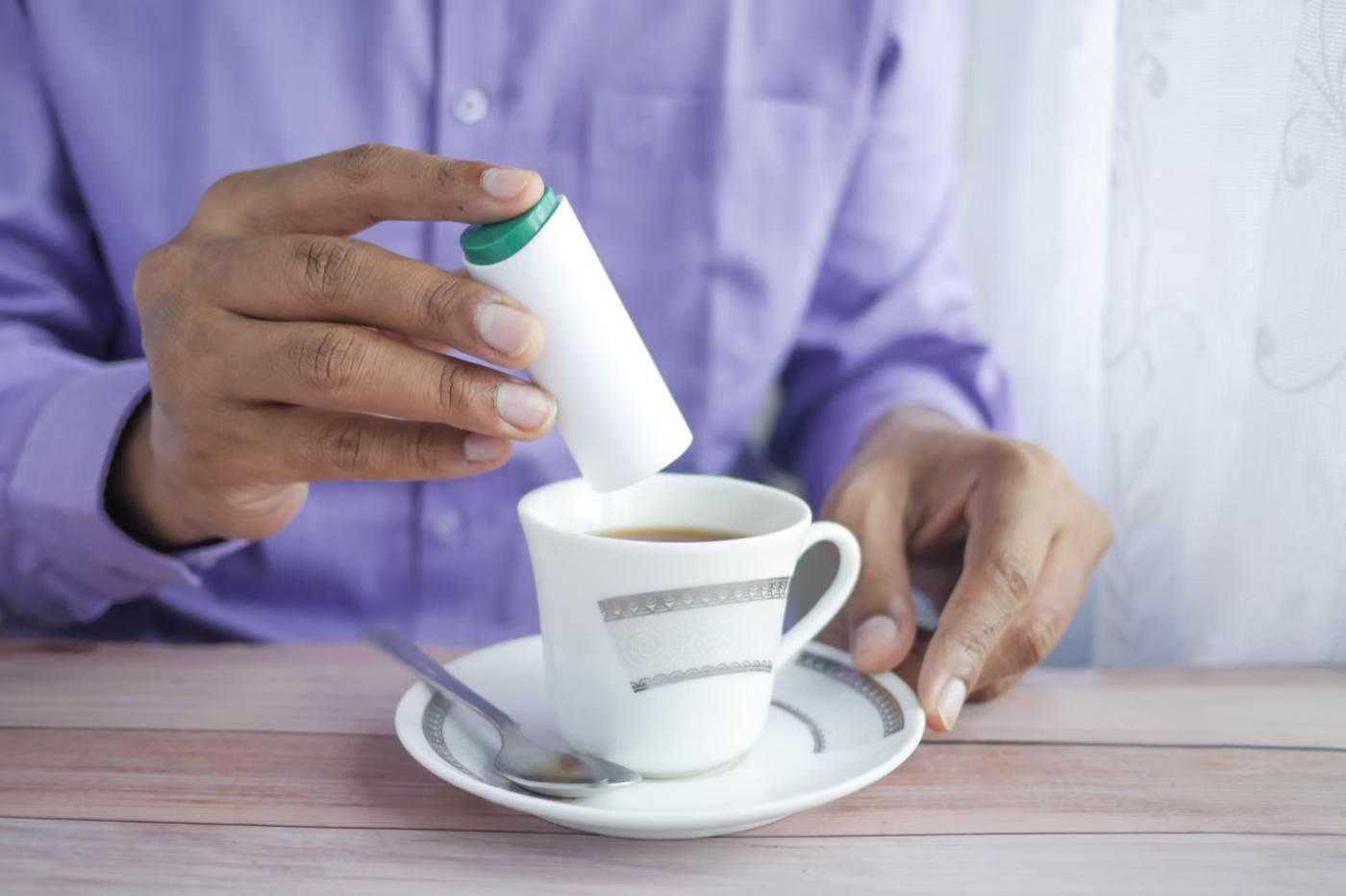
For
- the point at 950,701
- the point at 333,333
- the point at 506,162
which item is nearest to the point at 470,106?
the point at 506,162

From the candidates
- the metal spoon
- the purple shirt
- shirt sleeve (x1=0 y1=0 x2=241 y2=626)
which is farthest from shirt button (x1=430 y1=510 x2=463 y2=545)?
the metal spoon

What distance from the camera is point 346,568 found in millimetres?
1136

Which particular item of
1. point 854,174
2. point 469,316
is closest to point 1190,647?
point 854,174

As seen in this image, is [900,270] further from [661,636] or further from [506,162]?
[661,636]

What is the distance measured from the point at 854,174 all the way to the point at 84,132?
0.81 meters

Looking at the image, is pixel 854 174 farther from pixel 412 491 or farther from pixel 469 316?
pixel 469 316

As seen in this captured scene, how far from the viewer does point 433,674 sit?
Result: 26.9 inches

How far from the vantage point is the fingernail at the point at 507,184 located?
541 millimetres

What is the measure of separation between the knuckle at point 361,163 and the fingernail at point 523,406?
15 cm

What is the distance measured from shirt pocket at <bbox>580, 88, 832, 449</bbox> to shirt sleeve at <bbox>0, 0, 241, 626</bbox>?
0.50 metres

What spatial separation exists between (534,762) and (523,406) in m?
0.19

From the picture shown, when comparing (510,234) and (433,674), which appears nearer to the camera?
(510,234)

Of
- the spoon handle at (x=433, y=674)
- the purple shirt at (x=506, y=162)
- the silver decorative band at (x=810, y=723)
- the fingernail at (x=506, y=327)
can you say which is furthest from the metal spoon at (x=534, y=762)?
the purple shirt at (x=506, y=162)

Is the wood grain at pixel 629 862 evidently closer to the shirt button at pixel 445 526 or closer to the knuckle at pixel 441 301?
the knuckle at pixel 441 301
